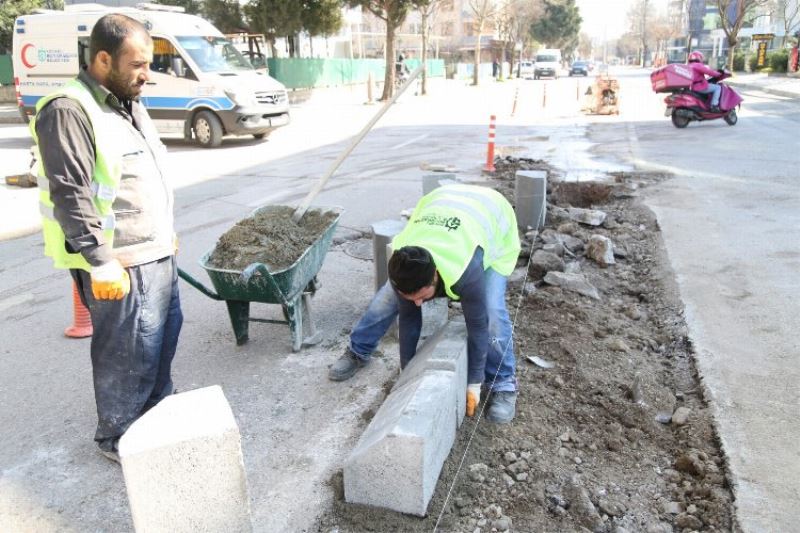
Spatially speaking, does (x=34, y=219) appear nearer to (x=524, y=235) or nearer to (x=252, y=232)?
(x=252, y=232)

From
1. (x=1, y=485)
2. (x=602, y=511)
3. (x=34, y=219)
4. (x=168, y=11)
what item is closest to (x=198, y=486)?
(x=1, y=485)

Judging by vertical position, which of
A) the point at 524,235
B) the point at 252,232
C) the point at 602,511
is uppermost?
the point at 252,232

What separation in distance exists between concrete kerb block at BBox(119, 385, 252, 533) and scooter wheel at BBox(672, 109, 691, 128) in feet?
53.3

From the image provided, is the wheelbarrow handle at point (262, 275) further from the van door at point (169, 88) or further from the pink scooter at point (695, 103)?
the pink scooter at point (695, 103)

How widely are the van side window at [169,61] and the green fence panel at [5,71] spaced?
17.6 m

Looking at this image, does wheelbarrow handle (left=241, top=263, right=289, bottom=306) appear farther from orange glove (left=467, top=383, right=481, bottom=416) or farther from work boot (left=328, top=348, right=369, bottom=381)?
orange glove (left=467, top=383, right=481, bottom=416)

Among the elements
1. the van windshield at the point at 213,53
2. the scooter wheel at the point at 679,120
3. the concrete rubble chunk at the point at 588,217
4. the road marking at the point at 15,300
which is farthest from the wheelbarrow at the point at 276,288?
the scooter wheel at the point at 679,120

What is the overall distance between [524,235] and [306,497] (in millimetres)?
4492

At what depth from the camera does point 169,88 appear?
14.4 metres

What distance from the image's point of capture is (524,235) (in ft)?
22.5

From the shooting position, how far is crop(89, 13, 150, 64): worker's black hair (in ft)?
8.93

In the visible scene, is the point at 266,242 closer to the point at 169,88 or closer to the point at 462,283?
the point at 462,283

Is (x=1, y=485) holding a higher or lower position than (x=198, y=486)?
lower

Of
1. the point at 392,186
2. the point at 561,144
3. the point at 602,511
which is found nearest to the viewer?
the point at 602,511
